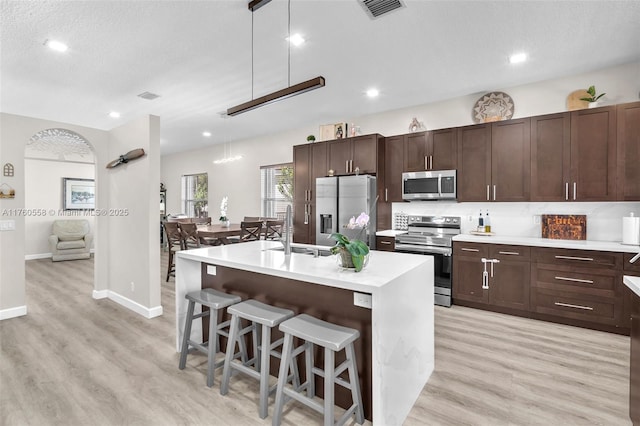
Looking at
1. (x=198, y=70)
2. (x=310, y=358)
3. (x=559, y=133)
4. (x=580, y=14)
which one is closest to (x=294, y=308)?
(x=310, y=358)

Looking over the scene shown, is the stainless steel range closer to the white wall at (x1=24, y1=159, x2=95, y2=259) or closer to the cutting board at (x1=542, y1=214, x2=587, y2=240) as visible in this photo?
the cutting board at (x1=542, y1=214, x2=587, y2=240)

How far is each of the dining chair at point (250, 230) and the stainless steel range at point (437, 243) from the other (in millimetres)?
2267

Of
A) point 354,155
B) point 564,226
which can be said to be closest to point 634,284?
point 564,226

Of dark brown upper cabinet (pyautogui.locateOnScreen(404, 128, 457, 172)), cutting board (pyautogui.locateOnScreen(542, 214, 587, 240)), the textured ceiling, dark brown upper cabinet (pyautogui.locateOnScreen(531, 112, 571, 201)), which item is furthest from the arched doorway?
cutting board (pyautogui.locateOnScreen(542, 214, 587, 240))

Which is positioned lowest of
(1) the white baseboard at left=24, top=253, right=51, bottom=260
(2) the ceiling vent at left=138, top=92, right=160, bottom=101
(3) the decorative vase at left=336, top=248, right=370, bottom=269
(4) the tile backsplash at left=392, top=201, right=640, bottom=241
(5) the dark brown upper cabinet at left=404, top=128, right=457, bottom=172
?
(1) the white baseboard at left=24, top=253, right=51, bottom=260

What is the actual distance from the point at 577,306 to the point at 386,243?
2211 mm

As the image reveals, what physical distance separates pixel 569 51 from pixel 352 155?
2756mm

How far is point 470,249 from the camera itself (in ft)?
12.9

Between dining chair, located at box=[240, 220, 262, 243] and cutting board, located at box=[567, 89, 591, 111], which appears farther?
dining chair, located at box=[240, 220, 262, 243]

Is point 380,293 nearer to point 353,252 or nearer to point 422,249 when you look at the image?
point 353,252

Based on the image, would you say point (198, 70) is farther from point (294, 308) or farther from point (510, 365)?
point (510, 365)

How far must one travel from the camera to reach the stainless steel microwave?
4277mm

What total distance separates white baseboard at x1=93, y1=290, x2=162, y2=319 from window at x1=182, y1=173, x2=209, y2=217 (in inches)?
170

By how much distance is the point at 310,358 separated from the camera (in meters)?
2.02
